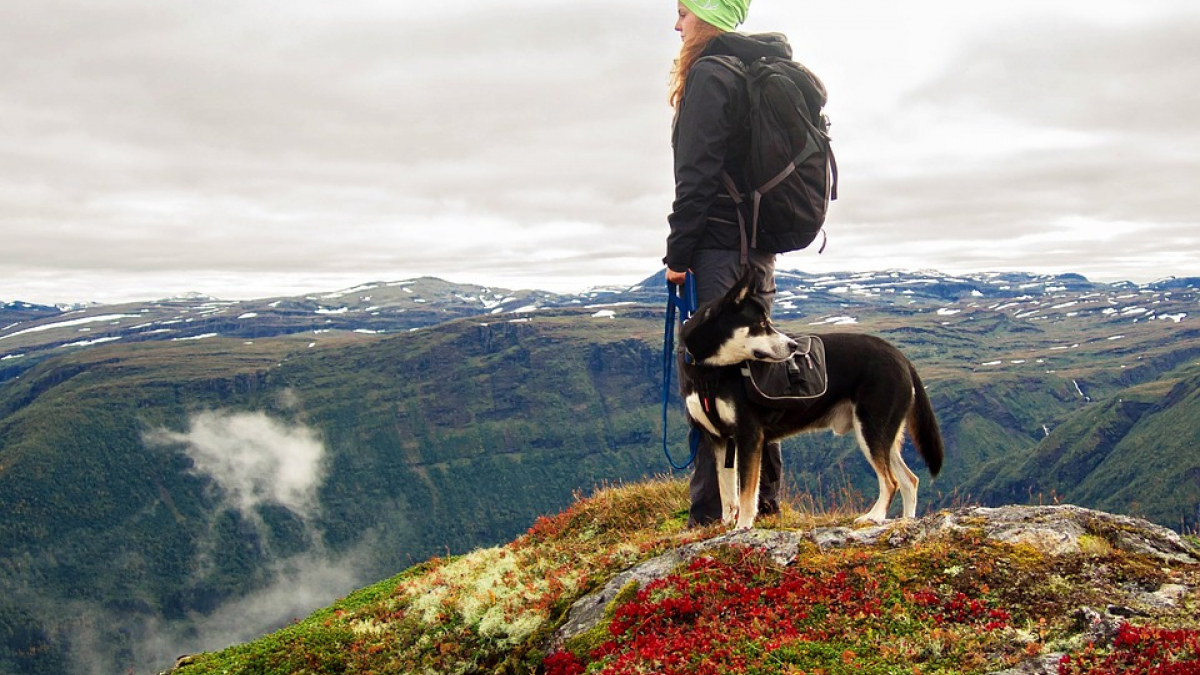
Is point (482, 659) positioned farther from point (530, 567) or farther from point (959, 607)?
point (959, 607)

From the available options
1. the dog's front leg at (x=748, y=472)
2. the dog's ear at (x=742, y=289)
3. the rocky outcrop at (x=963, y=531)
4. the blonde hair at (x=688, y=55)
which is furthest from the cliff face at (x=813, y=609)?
the blonde hair at (x=688, y=55)

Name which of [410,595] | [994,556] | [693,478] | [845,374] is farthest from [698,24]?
[410,595]

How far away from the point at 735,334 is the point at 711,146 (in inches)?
87.7

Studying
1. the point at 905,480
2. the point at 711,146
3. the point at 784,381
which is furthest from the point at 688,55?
the point at 905,480

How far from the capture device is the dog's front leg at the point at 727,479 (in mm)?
8875

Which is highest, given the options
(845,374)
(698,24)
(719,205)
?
(698,24)

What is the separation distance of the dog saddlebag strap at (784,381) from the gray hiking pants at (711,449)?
90 centimetres

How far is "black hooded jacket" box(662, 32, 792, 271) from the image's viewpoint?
859cm

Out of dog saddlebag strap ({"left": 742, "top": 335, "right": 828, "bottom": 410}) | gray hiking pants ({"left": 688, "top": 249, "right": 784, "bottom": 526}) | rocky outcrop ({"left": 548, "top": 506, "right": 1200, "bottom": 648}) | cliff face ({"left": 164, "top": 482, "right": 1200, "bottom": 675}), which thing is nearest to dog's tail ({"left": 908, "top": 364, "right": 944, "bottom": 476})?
rocky outcrop ({"left": 548, "top": 506, "right": 1200, "bottom": 648})

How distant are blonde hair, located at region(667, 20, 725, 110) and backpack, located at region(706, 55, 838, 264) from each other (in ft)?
2.12

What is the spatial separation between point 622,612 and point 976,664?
117 inches

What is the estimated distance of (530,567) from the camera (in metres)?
9.97

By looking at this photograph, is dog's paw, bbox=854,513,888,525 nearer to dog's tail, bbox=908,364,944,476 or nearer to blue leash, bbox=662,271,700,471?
dog's tail, bbox=908,364,944,476

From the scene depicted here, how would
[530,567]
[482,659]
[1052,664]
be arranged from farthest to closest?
[530,567], [482,659], [1052,664]
